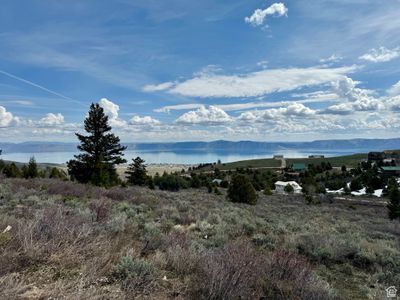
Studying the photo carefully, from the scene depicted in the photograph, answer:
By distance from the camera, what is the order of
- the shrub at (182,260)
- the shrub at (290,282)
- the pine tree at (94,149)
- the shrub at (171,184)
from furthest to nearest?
the shrub at (171,184) → the pine tree at (94,149) → the shrub at (182,260) → the shrub at (290,282)

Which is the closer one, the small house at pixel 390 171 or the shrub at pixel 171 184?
the shrub at pixel 171 184

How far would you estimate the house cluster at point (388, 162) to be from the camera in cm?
8306

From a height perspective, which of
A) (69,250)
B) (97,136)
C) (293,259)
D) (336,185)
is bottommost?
(336,185)

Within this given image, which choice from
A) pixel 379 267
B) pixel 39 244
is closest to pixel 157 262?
pixel 39 244

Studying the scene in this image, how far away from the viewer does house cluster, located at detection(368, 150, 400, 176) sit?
273 feet

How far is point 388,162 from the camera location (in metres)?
98.1

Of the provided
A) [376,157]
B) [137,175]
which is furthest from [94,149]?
[376,157]

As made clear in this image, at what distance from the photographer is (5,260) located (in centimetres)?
345

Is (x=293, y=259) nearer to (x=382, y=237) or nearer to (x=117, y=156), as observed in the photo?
(x=382, y=237)

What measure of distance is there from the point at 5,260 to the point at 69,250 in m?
0.72

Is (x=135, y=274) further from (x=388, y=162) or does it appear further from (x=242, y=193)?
(x=388, y=162)

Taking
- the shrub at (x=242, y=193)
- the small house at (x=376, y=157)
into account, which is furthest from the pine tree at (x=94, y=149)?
the small house at (x=376, y=157)

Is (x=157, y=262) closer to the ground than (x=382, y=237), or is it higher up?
higher up

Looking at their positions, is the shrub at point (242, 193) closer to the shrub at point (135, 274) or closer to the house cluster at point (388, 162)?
the shrub at point (135, 274)
